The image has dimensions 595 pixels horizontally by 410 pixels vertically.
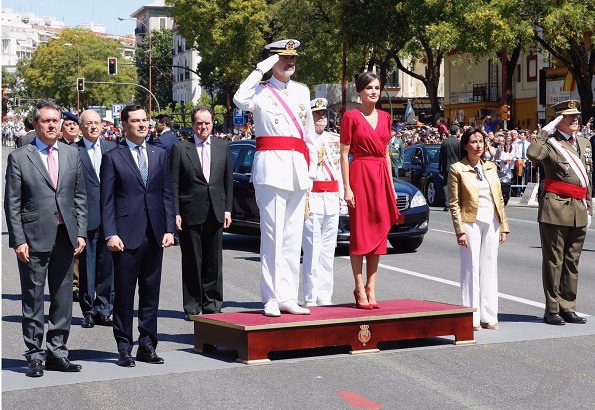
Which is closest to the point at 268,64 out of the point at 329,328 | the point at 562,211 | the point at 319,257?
the point at 329,328

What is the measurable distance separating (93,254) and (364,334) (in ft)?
11.5

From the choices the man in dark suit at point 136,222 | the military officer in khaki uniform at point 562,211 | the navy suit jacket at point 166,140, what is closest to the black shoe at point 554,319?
the military officer in khaki uniform at point 562,211

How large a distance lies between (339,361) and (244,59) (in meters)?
55.5

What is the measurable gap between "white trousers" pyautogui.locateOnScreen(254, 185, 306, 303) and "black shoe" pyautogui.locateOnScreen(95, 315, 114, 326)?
8.09ft

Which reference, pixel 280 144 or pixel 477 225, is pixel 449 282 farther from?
pixel 280 144

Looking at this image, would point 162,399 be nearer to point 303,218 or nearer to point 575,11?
point 303,218

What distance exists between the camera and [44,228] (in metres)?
8.54

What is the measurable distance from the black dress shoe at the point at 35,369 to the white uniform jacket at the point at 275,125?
2209 millimetres

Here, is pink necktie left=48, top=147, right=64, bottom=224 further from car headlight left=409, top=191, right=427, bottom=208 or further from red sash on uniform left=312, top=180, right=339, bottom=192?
car headlight left=409, top=191, right=427, bottom=208

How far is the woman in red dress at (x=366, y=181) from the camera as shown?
9727 mm

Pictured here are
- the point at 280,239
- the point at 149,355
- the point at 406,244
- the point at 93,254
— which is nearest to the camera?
the point at 149,355

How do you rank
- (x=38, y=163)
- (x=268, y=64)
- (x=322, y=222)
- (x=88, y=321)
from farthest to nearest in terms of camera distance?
1. (x=322, y=222)
2. (x=88, y=321)
3. (x=268, y=64)
4. (x=38, y=163)

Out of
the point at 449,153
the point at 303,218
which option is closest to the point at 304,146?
the point at 303,218

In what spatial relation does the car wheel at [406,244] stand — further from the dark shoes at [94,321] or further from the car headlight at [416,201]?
the dark shoes at [94,321]
